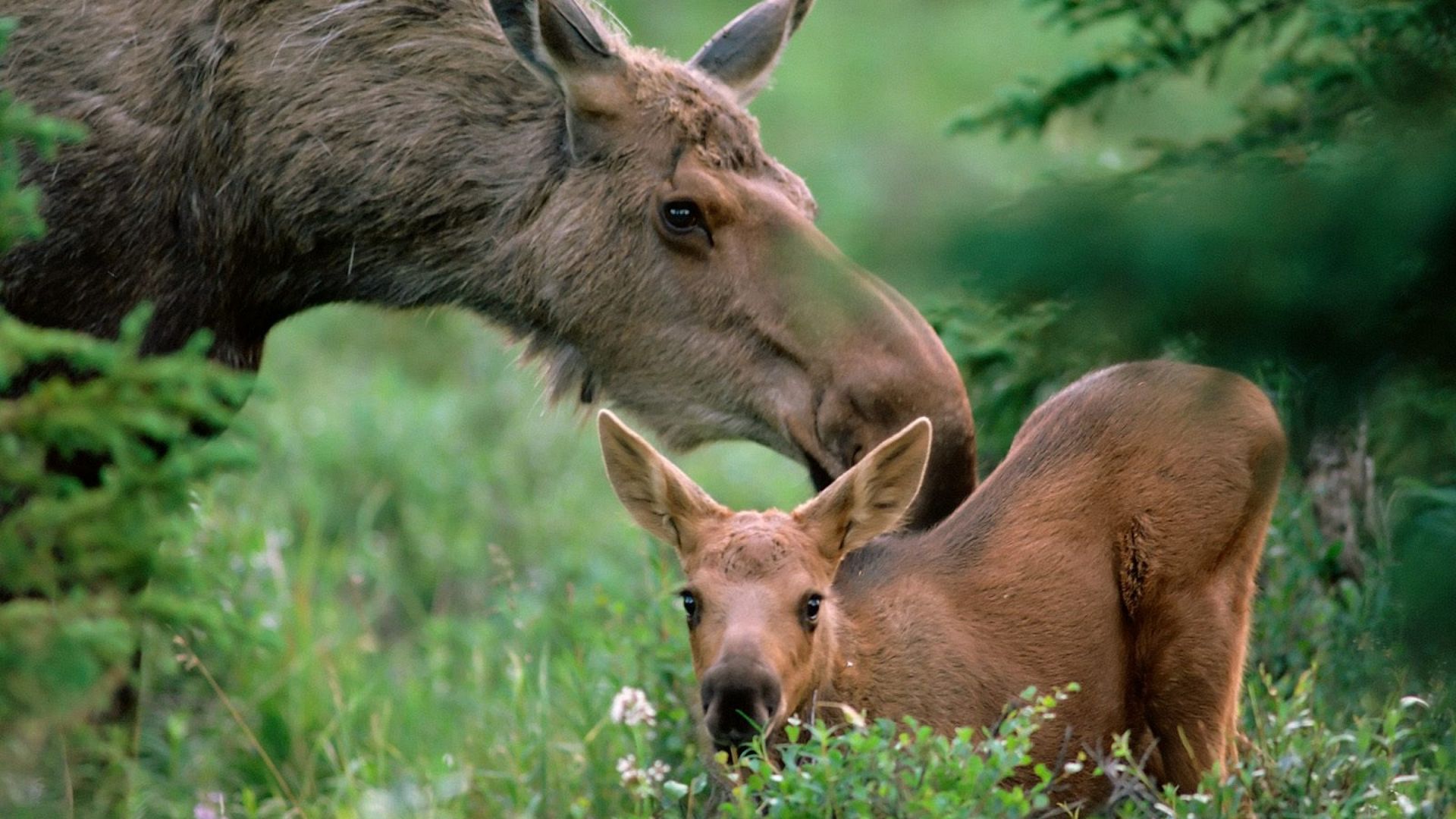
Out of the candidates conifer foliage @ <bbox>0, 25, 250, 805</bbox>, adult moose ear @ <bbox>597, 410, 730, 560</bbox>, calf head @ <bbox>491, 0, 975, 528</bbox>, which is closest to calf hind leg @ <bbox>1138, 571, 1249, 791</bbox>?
calf head @ <bbox>491, 0, 975, 528</bbox>

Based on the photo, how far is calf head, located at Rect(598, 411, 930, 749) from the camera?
4.12m

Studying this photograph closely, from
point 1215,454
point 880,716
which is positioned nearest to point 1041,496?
point 1215,454

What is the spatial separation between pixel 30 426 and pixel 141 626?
1.94 ft

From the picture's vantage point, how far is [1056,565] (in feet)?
16.5

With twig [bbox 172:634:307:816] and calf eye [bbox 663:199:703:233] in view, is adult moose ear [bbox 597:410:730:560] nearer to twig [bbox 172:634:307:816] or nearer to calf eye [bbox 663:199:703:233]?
calf eye [bbox 663:199:703:233]

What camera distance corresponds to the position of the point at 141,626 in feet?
11.3

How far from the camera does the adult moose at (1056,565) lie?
4613 mm

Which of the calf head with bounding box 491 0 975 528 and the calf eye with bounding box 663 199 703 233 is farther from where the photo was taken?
the calf eye with bounding box 663 199 703 233

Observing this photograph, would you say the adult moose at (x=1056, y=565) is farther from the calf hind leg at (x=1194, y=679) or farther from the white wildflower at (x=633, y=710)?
the white wildflower at (x=633, y=710)

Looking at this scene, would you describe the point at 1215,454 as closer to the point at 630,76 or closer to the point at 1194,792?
the point at 1194,792

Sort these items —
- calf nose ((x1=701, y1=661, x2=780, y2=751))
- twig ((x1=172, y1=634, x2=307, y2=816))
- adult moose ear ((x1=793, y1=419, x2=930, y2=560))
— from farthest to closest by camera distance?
twig ((x1=172, y1=634, x2=307, y2=816)), adult moose ear ((x1=793, y1=419, x2=930, y2=560)), calf nose ((x1=701, y1=661, x2=780, y2=751))

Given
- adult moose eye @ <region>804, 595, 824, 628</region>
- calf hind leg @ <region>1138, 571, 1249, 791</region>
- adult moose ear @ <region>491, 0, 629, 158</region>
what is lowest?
calf hind leg @ <region>1138, 571, 1249, 791</region>

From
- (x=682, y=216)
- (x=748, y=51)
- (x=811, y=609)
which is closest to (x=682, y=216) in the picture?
(x=682, y=216)

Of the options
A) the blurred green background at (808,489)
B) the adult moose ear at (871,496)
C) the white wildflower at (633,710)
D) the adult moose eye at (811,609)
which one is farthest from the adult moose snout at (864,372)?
the white wildflower at (633,710)
